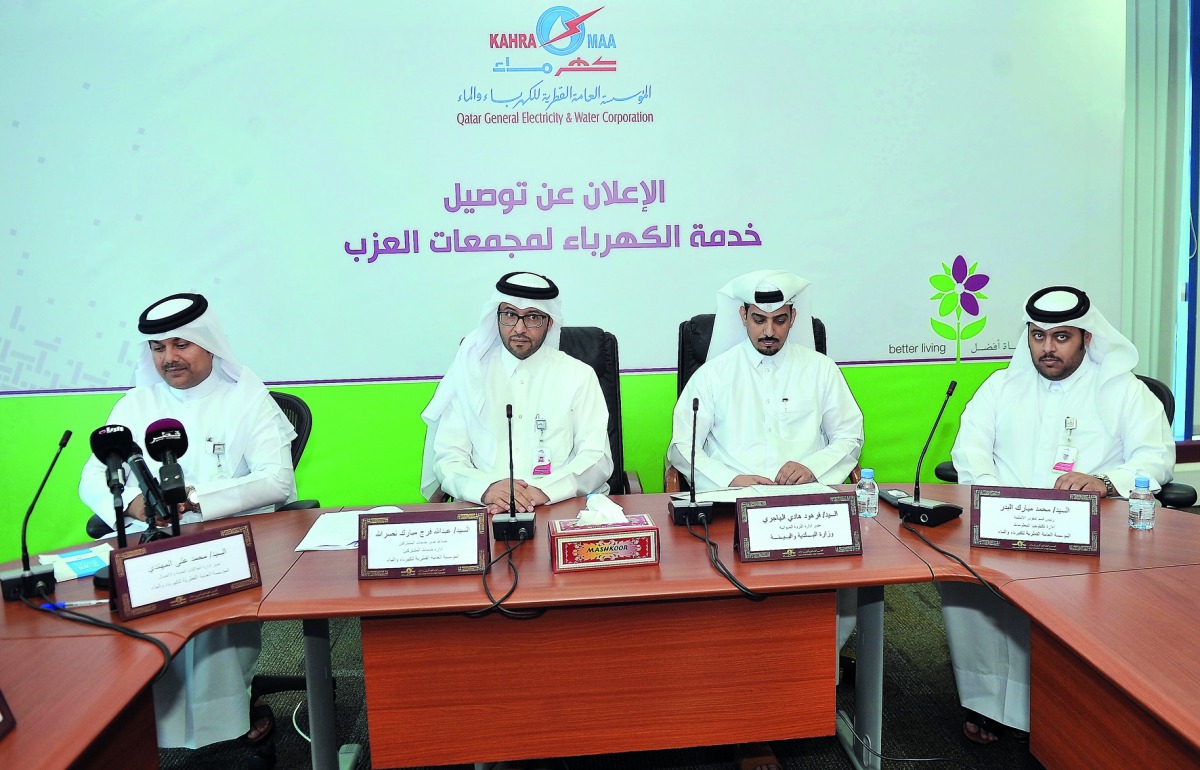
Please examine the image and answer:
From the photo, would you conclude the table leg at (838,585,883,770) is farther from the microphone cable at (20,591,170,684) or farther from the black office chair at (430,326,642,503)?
the microphone cable at (20,591,170,684)

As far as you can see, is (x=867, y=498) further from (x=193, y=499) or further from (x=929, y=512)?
(x=193, y=499)

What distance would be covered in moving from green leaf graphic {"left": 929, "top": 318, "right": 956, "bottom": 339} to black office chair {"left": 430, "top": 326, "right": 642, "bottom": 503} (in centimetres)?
212

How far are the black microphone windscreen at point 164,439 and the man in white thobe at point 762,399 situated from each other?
1882mm

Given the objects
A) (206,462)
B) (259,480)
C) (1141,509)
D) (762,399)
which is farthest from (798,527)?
(206,462)

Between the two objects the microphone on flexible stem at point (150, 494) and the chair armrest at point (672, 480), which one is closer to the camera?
the microphone on flexible stem at point (150, 494)

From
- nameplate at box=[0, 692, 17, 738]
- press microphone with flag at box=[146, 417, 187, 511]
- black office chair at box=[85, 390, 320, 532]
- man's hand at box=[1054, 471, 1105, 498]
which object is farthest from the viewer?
black office chair at box=[85, 390, 320, 532]

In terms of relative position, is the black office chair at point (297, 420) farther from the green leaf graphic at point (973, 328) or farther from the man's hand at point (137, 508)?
the green leaf graphic at point (973, 328)

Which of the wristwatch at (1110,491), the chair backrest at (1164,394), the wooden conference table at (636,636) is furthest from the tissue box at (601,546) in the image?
the chair backrest at (1164,394)

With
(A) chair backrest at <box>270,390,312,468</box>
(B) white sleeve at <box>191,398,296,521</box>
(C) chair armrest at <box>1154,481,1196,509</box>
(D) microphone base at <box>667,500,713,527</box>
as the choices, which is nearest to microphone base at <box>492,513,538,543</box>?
(D) microphone base at <box>667,500,713,527</box>

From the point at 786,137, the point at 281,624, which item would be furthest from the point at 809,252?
the point at 281,624

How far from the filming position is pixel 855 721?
2.29 metres

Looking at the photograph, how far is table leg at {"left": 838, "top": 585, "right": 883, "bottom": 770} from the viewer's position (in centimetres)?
218

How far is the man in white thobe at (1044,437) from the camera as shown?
2383mm

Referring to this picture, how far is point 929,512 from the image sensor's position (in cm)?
210
